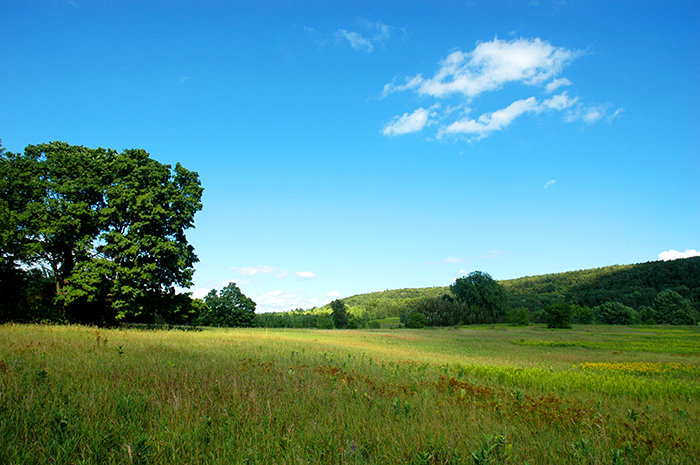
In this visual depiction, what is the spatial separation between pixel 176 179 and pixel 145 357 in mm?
23617

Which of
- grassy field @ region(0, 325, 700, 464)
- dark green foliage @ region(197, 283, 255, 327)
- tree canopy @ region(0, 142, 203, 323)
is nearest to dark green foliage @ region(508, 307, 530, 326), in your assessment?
dark green foliage @ region(197, 283, 255, 327)

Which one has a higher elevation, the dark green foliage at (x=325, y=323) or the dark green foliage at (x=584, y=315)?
the dark green foliage at (x=325, y=323)

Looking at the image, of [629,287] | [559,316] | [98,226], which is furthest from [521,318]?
[98,226]

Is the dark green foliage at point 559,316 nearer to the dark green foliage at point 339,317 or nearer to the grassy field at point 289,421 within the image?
the dark green foliage at point 339,317

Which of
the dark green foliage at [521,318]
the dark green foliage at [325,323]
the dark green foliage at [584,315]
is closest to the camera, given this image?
the dark green foliage at [521,318]

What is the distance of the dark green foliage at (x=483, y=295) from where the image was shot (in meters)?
102

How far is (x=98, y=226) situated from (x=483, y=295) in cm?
9877

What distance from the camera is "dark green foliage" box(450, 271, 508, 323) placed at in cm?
10150

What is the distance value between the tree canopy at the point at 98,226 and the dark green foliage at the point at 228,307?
33.6 meters

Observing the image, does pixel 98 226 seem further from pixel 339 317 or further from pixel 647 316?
pixel 647 316

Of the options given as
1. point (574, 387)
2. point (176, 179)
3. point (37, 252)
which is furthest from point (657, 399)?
point (37, 252)

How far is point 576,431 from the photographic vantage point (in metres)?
5.36

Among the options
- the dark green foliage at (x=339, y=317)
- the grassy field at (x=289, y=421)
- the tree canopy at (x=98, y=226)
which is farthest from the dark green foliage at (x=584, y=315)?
the grassy field at (x=289, y=421)

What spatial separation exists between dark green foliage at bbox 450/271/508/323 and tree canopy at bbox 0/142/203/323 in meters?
89.2
